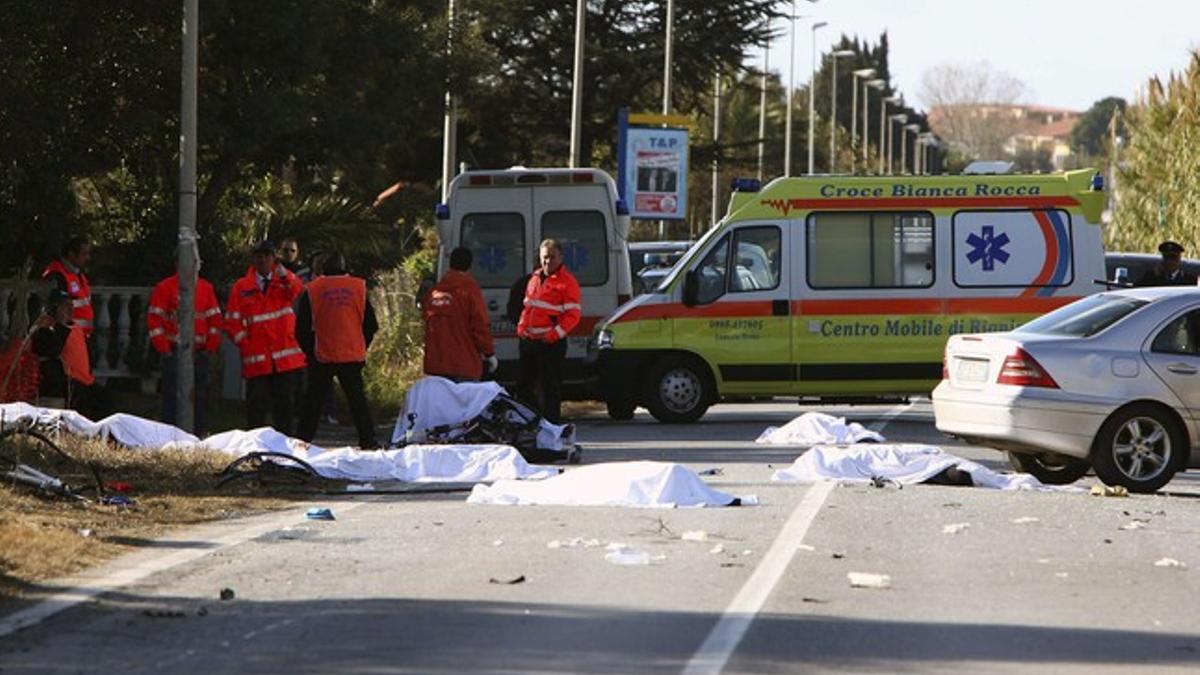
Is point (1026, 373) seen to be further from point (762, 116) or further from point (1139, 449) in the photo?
point (762, 116)

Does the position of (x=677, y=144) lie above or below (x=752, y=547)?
above

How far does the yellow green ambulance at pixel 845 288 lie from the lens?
24828 mm

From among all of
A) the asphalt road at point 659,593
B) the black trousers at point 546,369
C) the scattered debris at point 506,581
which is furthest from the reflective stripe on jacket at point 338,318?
the scattered debris at point 506,581

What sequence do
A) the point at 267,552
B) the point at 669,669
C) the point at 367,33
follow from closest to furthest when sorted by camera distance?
the point at 669,669
the point at 267,552
the point at 367,33

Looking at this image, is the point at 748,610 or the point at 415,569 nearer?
the point at 748,610

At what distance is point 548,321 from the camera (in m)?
21.8

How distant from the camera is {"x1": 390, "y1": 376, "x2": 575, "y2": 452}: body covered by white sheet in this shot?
19.2m

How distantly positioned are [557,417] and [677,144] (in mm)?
21187

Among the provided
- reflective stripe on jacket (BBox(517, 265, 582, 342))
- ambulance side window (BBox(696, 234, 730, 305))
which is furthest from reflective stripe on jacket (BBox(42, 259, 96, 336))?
ambulance side window (BBox(696, 234, 730, 305))

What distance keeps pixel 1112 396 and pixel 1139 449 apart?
41cm

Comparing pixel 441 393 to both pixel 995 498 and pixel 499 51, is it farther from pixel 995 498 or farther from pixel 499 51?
pixel 499 51

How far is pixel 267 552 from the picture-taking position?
40.9 feet

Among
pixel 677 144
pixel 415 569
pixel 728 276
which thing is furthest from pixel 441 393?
pixel 677 144

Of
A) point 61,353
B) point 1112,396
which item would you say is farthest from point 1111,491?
point 61,353
